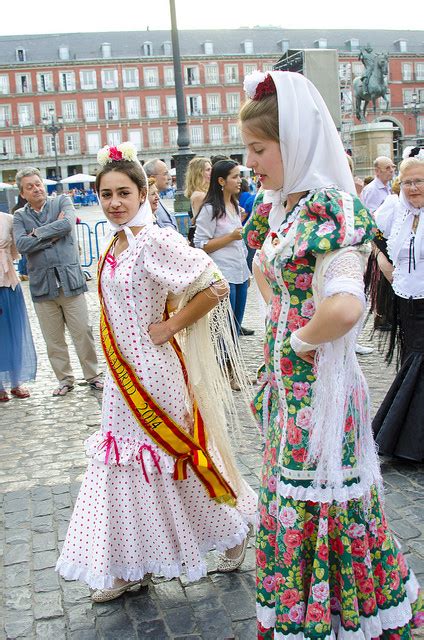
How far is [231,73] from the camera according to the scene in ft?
250

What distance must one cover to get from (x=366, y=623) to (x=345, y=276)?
3.75 ft

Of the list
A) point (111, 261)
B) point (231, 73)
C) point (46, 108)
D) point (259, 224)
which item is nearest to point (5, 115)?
point (46, 108)

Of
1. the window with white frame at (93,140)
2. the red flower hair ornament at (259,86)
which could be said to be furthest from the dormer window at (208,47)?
the red flower hair ornament at (259,86)

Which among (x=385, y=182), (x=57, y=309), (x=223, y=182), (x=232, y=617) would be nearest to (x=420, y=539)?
(x=232, y=617)

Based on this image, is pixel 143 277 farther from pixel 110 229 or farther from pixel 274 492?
pixel 274 492

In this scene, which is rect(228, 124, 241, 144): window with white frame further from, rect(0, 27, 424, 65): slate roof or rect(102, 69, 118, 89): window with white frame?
rect(102, 69, 118, 89): window with white frame

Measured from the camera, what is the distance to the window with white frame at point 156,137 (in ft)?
244

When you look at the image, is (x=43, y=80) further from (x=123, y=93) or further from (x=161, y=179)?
(x=161, y=179)

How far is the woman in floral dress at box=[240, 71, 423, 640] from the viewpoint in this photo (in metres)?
2.20

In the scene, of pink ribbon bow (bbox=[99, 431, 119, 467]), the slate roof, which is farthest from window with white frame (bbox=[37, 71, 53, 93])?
pink ribbon bow (bbox=[99, 431, 119, 467])

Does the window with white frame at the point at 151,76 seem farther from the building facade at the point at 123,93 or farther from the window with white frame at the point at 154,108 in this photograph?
the window with white frame at the point at 154,108

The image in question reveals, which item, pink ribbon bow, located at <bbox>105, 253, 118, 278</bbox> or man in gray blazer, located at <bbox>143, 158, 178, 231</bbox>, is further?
man in gray blazer, located at <bbox>143, 158, 178, 231</bbox>

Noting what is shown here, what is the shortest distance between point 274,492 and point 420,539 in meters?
1.50

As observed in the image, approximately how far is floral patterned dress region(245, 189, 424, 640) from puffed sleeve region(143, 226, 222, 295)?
66 centimetres
